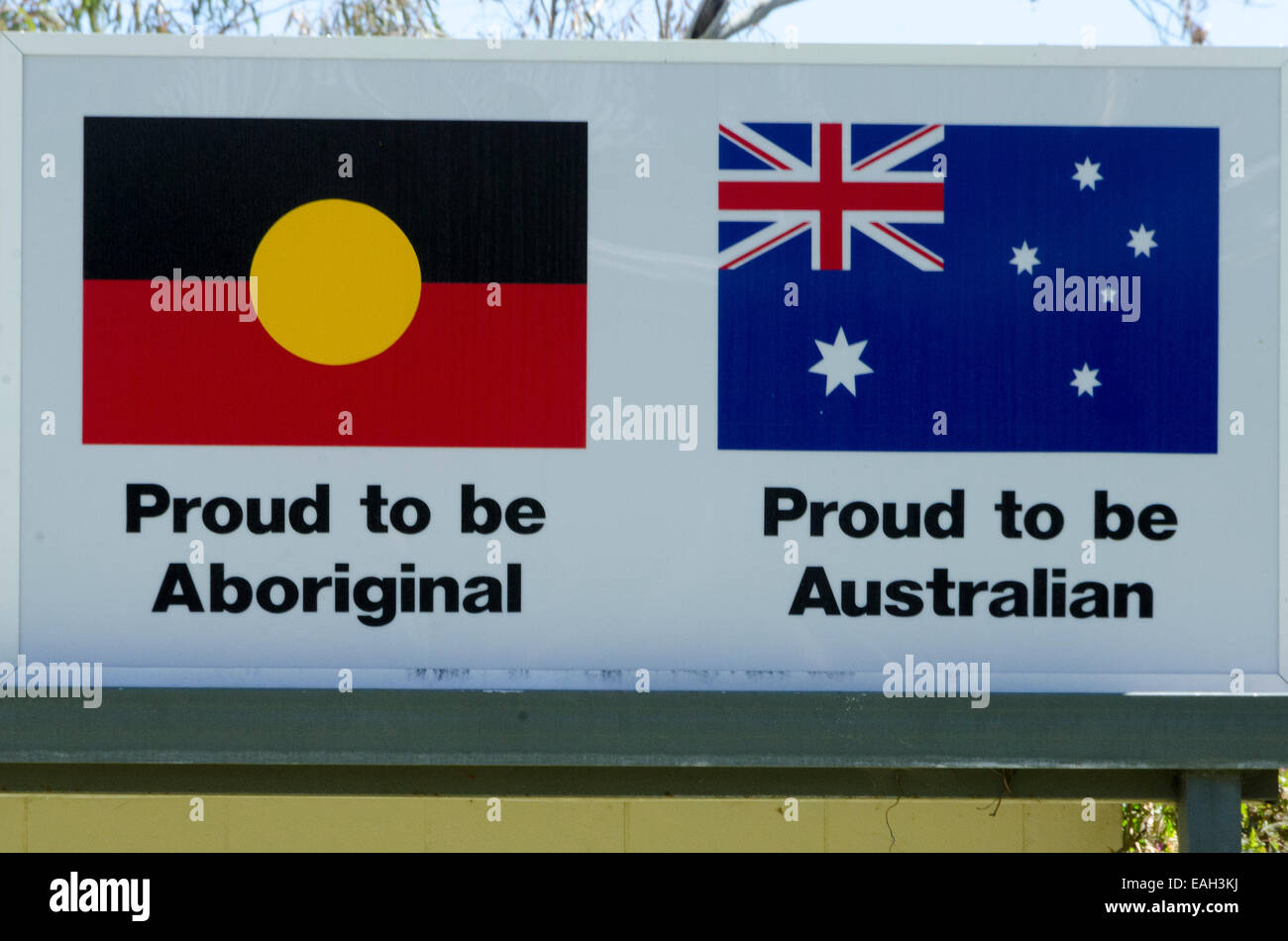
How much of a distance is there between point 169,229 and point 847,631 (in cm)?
198

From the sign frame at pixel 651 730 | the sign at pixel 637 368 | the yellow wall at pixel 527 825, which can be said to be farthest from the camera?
the yellow wall at pixel 527 825

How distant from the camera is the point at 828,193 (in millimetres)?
3107

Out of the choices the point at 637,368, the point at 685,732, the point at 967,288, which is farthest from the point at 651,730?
the point at 967,288

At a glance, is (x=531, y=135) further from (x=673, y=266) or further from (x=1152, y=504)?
(x=1152, y=504)

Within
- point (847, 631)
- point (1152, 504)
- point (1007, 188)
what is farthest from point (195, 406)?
point (1152, 504)

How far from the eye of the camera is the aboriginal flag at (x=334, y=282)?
3.10m

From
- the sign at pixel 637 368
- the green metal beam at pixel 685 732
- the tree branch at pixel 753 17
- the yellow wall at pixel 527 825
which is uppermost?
the tree branch at pixel 753 17

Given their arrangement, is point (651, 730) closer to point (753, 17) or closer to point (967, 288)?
point (967, 288)

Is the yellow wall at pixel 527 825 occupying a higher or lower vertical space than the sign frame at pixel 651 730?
lower

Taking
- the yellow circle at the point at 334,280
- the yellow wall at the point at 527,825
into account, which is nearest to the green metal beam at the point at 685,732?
the yellow circle at the point at 334,280

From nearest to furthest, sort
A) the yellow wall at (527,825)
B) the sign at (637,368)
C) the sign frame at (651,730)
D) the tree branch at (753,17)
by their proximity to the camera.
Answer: the sign frame at (651,730)
the sign at (637,368)
the yellow wall at (527,825)
the tree branch at (753,17)

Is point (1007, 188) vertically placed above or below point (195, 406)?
above

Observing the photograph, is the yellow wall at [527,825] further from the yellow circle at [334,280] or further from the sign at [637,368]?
the yellow circle at [334,280]
